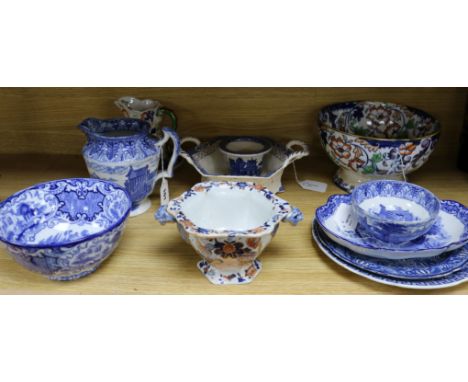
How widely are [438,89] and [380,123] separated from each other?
0.49 feet

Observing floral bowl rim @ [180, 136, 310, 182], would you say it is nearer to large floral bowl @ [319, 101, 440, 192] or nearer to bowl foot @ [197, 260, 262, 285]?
large floral bowl @ [319, 101, 440, 192]

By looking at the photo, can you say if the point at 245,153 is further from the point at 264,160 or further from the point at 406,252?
the point at 406,252

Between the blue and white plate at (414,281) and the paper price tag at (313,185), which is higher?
the paper price tag at (313,185)

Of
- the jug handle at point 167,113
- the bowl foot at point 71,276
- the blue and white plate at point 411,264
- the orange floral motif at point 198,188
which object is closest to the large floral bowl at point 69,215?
the bowl foot at point 71,276

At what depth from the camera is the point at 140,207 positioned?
0.83 metres

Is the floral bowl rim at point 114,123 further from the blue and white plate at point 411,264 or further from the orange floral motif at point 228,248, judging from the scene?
the blue and white plate at point 411,264

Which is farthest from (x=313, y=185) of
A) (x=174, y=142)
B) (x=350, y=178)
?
(x=174, y=142)

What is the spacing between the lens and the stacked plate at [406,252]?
0.62 metres

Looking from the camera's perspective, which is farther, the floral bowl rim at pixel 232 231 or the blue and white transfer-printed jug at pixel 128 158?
the blue and white transfer-printed jug at pixel 128 158

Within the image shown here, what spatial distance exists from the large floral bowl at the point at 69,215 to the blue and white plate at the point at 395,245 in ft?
1.05

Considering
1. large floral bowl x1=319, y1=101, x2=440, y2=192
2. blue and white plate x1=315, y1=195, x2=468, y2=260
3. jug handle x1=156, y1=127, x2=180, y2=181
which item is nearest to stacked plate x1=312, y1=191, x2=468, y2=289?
blue and white plate x1=315, y1=195, x2=468, y2=260

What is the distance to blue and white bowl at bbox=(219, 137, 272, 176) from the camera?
872 millimetres

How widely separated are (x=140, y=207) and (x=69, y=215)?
12cm

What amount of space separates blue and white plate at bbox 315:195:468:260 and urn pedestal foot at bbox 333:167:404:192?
93 mm
